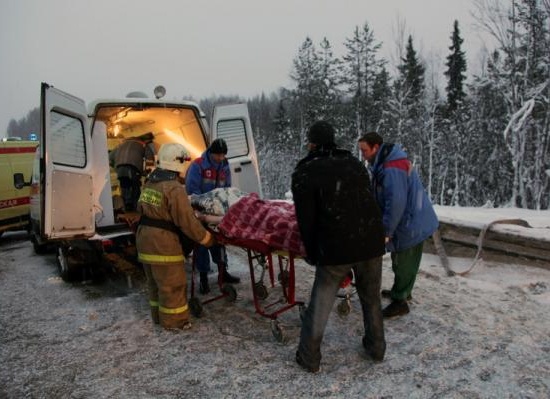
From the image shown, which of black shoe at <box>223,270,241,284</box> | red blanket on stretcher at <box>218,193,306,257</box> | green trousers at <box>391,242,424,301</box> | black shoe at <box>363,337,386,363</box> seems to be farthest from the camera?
black shoe at <box>223,270,241,284</box>

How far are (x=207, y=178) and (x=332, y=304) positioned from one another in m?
2.79

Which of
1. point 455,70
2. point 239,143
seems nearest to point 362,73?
point 455,70

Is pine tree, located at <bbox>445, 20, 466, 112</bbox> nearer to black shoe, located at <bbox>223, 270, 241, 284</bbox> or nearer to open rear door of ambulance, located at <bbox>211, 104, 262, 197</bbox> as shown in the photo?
open rear door of ambulance, located at <bbox>211, 104, 262, 197</bbox>

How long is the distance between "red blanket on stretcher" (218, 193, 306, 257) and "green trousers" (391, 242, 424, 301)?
1.20 meters

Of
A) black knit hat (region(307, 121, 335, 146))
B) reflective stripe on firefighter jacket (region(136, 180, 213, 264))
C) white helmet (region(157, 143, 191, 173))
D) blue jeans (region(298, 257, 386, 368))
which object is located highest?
black knit hat (region(307, 121, 335, 146))

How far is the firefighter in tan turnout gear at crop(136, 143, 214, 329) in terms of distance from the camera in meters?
4.01

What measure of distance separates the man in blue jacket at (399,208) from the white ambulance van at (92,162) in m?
3.28

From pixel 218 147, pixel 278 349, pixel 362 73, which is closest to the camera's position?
pixel 278 349

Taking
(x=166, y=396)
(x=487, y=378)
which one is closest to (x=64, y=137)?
(x=166, y=396)

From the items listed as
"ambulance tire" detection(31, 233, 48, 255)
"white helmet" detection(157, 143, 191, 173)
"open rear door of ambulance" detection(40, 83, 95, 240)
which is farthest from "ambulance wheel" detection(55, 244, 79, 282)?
"ambulance tire" detection(31, 233, 48, 255)

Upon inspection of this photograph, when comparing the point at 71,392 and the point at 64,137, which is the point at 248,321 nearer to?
the point at 71,392

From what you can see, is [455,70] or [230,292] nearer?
[230,292]

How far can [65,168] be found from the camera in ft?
16.5

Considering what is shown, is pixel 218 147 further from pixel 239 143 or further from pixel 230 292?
pixel 239 143
